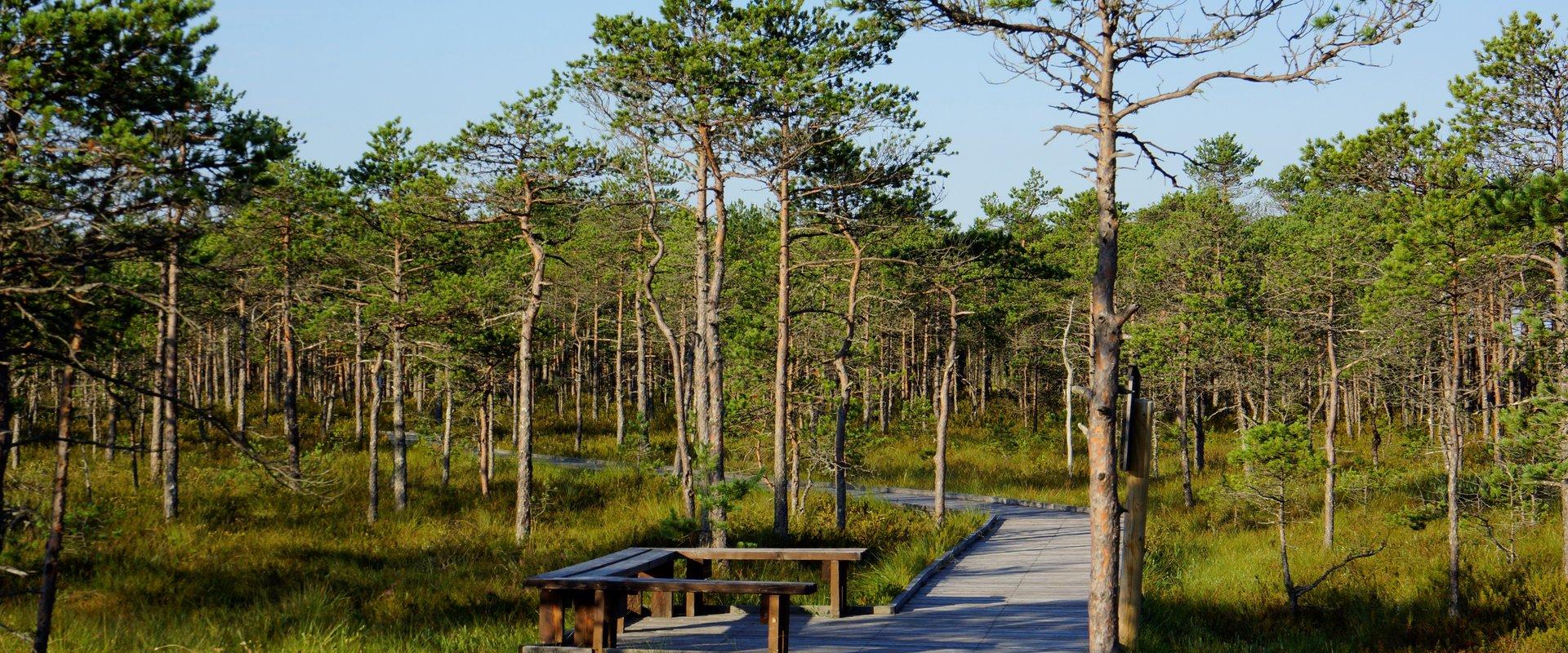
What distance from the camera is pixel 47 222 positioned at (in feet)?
24.2

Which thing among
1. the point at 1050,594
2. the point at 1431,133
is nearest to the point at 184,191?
the point at 1050,594

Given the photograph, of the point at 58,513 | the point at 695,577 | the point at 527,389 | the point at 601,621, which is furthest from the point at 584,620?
the point at 527,389

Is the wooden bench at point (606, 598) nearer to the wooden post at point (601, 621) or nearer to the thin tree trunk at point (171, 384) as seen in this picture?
the wooden post at point (601, 621)

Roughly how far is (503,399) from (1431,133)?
→ 42508 millimetres

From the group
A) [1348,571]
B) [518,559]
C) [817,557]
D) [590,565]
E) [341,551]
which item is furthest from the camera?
[341,551]

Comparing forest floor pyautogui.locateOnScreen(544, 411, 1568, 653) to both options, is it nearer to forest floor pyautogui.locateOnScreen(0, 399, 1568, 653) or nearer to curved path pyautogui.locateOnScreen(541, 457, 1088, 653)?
forest floor pyautogui.locateOnScreen(0, 399, 1568, 653)

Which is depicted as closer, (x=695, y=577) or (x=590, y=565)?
(x=590, y=565)

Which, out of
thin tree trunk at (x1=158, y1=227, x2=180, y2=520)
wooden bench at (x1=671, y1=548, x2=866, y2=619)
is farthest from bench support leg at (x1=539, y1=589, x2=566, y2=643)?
thin tree trunk at (x1=158, y1=227, x2=180, y2=520)

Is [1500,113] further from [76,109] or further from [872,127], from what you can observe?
[76,109]

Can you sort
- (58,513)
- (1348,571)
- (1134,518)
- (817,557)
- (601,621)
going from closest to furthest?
(601,621) → (1134,518) → (817,557) → (58,513) → (1348,571)

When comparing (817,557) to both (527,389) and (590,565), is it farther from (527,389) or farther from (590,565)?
(527,389)

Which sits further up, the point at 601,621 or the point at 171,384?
the point at 171,384

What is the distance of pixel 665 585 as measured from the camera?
902cm

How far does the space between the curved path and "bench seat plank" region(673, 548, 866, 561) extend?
0.63 m
